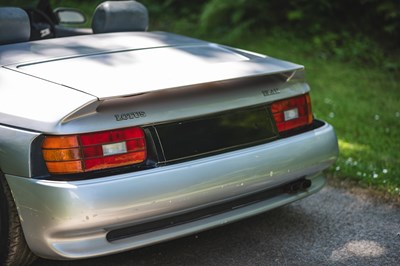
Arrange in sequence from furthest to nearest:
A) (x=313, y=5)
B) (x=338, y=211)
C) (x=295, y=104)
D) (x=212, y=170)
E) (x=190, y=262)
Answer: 1. (x=313, y=5)
2. (x=338, y=211)
3. (x=295, y=104)
4. (x=190, y=262)
5. (x=212, y=170)

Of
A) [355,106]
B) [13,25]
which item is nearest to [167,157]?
[13,25]

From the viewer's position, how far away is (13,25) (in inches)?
150

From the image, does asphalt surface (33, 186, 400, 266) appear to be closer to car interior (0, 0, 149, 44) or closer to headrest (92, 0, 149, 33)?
car interior (0, 0, 149, 44)

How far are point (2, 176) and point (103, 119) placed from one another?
0.58 metres

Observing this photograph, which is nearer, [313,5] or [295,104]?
[295,104]

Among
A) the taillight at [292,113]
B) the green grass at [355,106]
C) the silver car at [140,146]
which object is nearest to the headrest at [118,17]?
the silver car at [140,146]

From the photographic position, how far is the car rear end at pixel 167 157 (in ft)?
9.03

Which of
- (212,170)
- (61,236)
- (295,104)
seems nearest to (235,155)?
(212,170)

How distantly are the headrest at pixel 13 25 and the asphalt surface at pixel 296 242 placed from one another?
1.42 metres

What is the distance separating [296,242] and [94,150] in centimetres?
139

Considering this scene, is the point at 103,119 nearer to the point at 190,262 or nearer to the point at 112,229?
the point at 112,229

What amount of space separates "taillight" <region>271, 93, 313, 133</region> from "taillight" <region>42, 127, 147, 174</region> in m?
0.87

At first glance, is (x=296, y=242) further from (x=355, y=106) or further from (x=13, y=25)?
(x=355, y=106)

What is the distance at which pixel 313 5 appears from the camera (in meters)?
8.90
